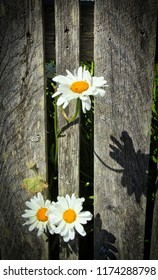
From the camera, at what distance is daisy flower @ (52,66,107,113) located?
5.23ft

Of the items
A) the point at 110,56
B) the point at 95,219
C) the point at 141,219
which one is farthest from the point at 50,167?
the point at 110,56

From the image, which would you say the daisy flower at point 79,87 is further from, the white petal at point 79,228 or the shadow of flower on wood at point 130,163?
the white petal at point 79,228

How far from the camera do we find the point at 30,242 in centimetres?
210

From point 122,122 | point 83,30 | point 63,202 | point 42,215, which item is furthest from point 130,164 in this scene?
point 83,30

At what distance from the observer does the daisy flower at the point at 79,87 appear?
159 cm

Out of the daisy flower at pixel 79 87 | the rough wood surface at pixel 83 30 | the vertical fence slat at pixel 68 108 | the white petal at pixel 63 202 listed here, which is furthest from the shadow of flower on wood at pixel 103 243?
the rough wood surface at pixel 83 30

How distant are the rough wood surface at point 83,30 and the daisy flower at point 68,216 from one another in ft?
1.91

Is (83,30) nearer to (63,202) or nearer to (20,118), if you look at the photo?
(20,118)

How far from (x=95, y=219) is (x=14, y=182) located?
→ 399 millimetres

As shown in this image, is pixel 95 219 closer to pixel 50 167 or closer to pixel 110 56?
pixel 50 167

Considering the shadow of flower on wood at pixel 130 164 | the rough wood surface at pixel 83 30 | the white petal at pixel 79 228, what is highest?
the rough wood surface at pixel 83 30

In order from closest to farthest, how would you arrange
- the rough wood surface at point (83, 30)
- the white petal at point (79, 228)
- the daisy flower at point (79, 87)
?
the daisy flower at point (79, 87) < the rough wood surface at point (83, 30) < the white petal at point (79, 228)

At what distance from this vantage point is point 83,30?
1716 mm

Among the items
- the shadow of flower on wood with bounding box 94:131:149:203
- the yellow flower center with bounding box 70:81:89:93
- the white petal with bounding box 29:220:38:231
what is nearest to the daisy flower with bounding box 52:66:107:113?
the yellow flower center with bounding box 70:81:89:93
